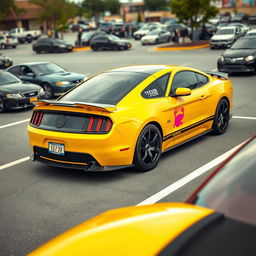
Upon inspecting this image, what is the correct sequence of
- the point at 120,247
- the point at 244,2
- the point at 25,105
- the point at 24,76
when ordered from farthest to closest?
the point at 244,2 → the point at 24,76 → the point at 25,105 → the point at 120,247

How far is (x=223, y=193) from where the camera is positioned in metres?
3.20

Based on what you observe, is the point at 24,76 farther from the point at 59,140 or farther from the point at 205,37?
the point at 205,37

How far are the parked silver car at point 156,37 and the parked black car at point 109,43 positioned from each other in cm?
415

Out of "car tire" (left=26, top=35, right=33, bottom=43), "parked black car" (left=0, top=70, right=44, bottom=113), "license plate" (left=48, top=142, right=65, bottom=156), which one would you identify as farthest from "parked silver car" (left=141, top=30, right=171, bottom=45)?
"license plate" (left=48, top=142, right=65, bottom=156)

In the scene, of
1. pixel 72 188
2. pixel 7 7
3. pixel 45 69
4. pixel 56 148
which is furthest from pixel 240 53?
pixel 7 7

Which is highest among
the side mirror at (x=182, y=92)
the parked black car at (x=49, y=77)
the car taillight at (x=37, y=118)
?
the side mirror at (x=182, y=92)

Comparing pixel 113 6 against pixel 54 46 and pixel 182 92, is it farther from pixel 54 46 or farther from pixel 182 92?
pixel 182 92

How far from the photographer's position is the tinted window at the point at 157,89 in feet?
25.9

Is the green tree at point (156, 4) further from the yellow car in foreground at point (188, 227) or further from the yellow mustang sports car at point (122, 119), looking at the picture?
the yellow car in foreground at point (188, 227)

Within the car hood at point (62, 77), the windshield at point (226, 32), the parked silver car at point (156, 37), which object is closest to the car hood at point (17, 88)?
the car hood at point (62, 77)

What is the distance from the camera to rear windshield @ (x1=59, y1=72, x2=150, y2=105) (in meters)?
7.73

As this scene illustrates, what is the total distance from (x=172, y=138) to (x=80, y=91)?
1756 millimetres

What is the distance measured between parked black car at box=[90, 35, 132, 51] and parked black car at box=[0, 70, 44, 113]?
26.3 meters

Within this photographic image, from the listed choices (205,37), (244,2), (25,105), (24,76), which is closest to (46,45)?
(205,37)
